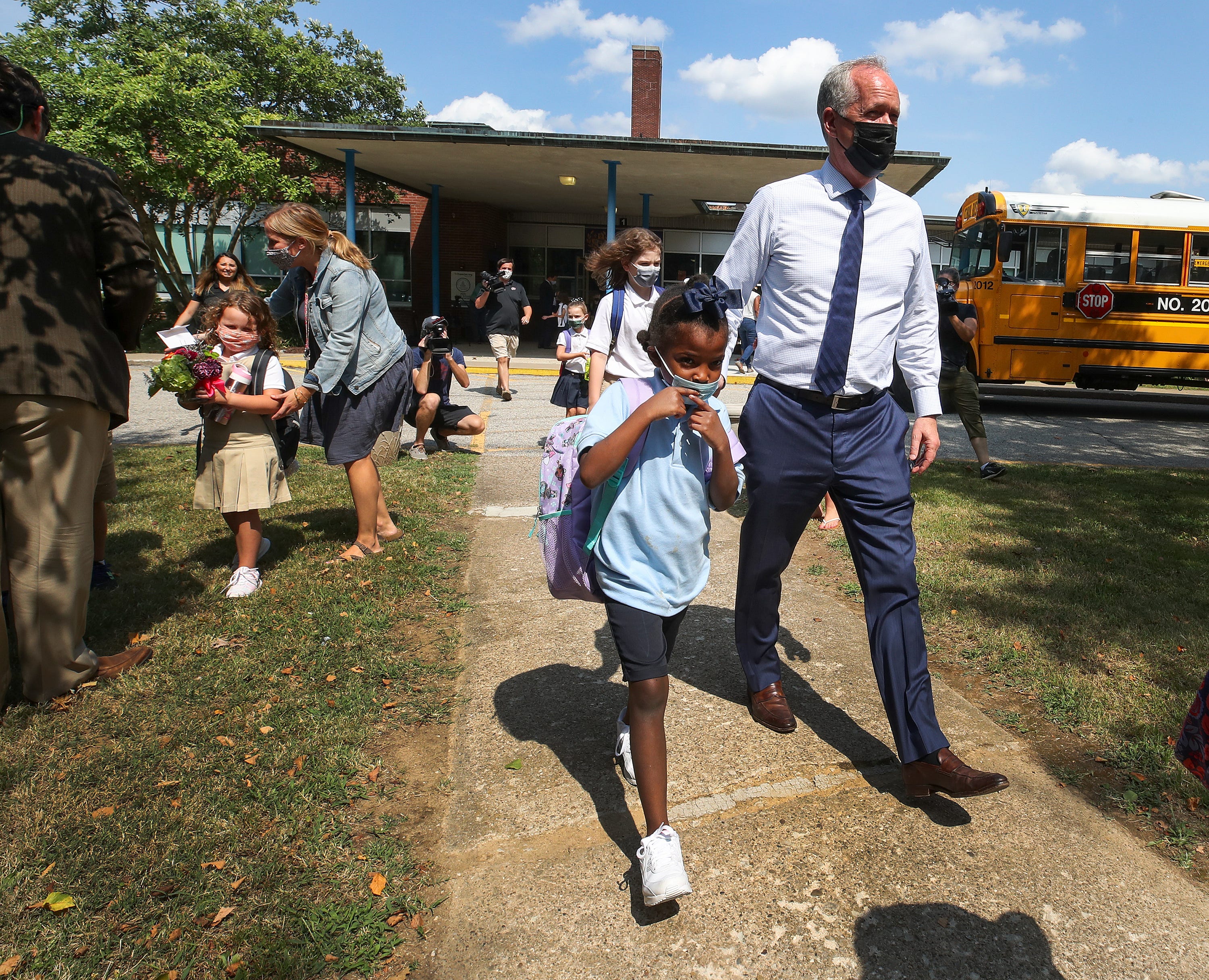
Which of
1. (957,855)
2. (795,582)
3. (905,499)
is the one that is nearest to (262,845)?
(957,855)

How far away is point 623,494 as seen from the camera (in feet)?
8.27

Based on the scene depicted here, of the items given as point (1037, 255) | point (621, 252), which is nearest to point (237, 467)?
point (621, 252)

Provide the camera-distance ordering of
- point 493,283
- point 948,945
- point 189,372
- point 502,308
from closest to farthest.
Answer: point 948,945 → point 189,372 → point 493,283 → point 502,308

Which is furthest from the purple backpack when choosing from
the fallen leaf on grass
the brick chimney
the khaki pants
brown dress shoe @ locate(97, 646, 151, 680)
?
the brick chimney

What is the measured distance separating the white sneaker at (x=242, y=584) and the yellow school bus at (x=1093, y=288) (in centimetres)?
1214

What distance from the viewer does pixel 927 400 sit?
10.5 feet

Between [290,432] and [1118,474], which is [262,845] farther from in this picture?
[1118,474]

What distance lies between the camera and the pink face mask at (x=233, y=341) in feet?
16.0

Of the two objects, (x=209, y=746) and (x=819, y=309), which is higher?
(x=819, y=309)

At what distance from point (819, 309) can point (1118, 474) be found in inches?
277

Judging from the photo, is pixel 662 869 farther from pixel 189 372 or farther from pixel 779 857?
pixel 189 372

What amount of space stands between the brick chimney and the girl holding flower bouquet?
25.7 m

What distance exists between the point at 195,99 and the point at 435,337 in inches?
590

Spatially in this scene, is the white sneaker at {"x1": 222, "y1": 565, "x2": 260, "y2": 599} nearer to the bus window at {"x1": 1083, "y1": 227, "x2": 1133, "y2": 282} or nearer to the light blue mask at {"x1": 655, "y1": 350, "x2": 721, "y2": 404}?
the light blue mask at {"x1": 655, "y1": 350, "x2": 721, "y2": 404}
